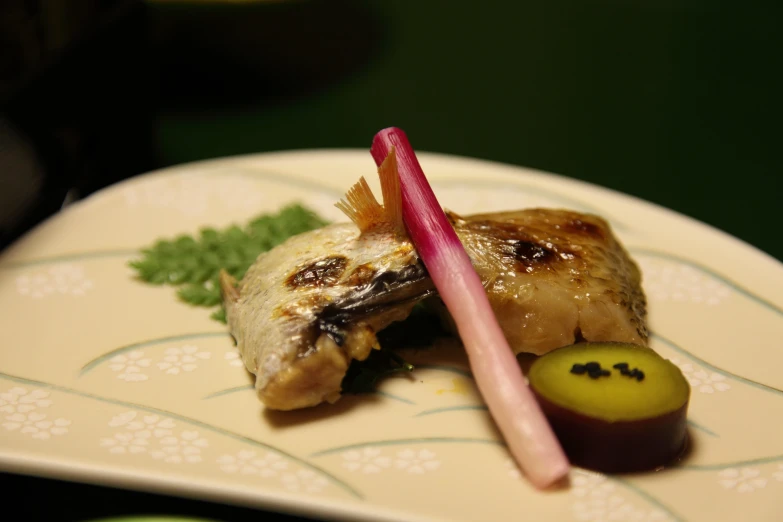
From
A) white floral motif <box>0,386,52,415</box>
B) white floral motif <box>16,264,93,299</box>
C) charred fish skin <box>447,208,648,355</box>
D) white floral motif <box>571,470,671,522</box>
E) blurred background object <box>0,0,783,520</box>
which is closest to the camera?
white floral motif <box>571,470,671,522</box>

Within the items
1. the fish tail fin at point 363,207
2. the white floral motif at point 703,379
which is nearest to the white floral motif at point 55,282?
the fish tail fin at point 363,207

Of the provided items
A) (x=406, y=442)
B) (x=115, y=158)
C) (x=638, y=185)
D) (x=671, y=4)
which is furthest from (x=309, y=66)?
(x=406, y=442)

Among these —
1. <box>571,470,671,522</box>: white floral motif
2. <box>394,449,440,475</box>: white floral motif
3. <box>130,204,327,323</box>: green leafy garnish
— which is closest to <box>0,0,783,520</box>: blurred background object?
<box>130,204,327,323</box>: green leafy garnish

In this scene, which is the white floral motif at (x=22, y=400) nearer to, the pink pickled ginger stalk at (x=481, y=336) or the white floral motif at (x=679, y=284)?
the pink pickled ginger stalk at (x=481, y=336)

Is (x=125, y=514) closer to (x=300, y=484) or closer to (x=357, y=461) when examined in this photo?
(x=300, y=484)

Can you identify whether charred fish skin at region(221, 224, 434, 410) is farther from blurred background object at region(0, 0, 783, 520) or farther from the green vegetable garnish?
blurred background object at region(0, 0, 783, 520)
